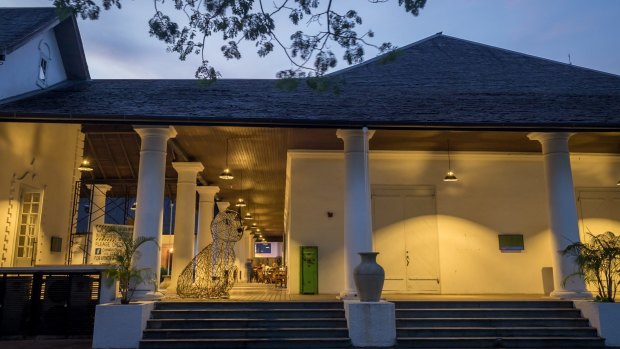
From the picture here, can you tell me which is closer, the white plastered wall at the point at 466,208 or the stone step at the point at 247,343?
the stone step at the point at 247,343

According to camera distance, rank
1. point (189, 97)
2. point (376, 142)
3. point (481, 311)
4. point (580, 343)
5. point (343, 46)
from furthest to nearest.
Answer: point (376, 142) → point (189, 97) → point (481, 311) → point (580, 343) → point (343, 46)

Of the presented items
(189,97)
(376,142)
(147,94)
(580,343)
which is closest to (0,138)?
(147,94)

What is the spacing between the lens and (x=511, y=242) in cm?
1560

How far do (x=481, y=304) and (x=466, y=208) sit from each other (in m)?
Answer: 4.96

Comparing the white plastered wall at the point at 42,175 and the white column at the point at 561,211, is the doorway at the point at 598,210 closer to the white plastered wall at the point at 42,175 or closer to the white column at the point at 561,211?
the white column at the point at 561,211

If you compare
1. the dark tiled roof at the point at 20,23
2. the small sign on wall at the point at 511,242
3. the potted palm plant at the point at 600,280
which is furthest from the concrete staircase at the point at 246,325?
the dark tiled roof at the point at 20,23

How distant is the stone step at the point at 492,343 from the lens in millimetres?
9977

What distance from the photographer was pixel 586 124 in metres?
11.5

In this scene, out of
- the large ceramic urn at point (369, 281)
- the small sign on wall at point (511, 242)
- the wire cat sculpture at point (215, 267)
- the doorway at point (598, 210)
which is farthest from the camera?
the doorway at point (598, 210)

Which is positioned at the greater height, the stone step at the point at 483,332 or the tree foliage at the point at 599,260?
the tree foliage at the point at 599,260

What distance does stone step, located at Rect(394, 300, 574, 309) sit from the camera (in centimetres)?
1121

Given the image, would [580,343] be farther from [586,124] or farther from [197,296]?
[197,296]

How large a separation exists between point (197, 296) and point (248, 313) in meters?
2.56

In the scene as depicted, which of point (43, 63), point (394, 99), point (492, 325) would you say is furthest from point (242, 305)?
point (43, 63)
